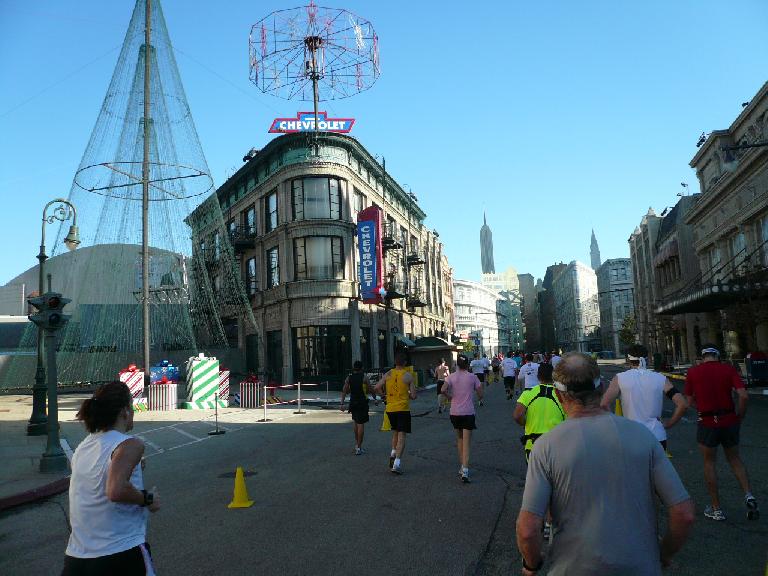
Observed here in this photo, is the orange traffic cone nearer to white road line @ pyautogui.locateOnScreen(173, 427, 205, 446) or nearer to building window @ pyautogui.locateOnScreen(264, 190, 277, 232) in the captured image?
white road line @ pyautogui.locateOnScreen(173, 427, 205, 446)

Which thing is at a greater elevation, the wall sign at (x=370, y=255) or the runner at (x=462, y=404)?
the wall sign at (x=370, y=255)

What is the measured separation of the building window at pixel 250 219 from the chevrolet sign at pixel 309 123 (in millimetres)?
5751

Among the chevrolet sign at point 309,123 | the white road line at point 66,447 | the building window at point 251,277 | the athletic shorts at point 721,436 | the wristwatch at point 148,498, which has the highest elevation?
the chevrolet sign at point 309,123

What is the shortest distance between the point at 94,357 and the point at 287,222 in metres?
13.3

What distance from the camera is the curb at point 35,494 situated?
7445 millimetres

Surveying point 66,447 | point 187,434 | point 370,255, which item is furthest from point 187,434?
point 370,255

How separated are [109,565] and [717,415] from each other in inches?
228

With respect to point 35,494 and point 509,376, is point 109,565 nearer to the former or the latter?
point 35,494

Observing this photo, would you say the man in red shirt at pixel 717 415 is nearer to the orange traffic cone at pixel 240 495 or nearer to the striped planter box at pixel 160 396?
the orange traffic cone at pixel 240 495

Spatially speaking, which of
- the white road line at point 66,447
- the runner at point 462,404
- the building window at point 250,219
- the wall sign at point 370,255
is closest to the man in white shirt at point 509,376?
the wall sign at point 370,255

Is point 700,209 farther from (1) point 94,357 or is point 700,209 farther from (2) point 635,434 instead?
(2) point 635,434

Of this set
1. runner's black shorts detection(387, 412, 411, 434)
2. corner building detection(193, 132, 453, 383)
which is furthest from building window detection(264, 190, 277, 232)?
runner's black shorts detection(387, 412, 411, 434)

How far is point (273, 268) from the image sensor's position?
3425 cm

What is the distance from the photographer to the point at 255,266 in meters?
36.3
